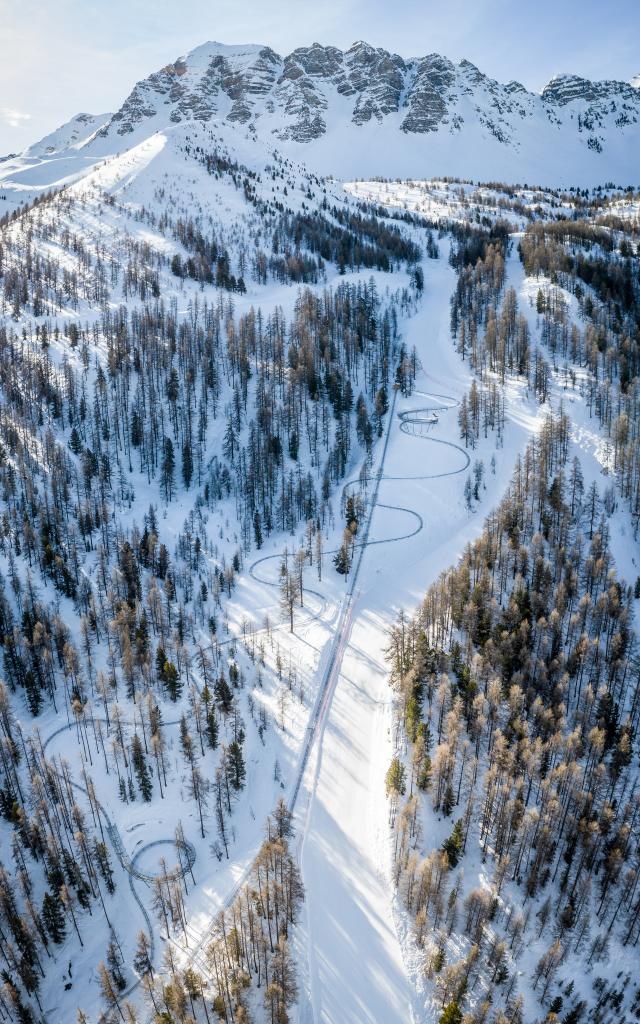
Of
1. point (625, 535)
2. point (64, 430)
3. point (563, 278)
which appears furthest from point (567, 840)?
point (563, 278)

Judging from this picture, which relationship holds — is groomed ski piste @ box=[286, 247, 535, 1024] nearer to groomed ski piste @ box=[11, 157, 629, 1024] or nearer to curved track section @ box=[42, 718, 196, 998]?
groomed ski piste @ box=[11, 157, 629, 1024]

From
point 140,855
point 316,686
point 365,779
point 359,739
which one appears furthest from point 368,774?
point 140,855

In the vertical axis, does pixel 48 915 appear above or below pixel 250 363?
below

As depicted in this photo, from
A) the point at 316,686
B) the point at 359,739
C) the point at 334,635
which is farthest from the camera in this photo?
the point at 334,635

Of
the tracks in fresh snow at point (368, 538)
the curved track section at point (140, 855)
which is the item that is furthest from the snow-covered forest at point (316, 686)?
the tracks in fresh snow at point (368, 538)

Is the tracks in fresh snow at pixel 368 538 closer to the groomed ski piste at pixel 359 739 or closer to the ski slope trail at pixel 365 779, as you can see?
the groomed ski piste at pixel 359 739

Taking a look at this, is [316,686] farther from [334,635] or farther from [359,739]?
[334,635]

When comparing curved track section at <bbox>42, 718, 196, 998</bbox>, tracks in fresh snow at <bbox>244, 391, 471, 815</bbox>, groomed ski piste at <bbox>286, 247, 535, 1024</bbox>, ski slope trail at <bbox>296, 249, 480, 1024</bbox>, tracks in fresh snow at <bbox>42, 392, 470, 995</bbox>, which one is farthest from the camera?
tracks in fresh snow at <bbox>244, 391, 471, 815</bbox>

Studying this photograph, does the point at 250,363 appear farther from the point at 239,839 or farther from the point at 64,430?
the point at 239,839

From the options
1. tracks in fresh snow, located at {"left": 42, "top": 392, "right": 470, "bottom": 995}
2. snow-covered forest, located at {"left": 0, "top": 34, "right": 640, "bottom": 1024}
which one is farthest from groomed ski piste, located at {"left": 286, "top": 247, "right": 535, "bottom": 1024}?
tracks in fresh snow, located at {"left": 42, "top": 392, "right": 470, "bottom": 995}
